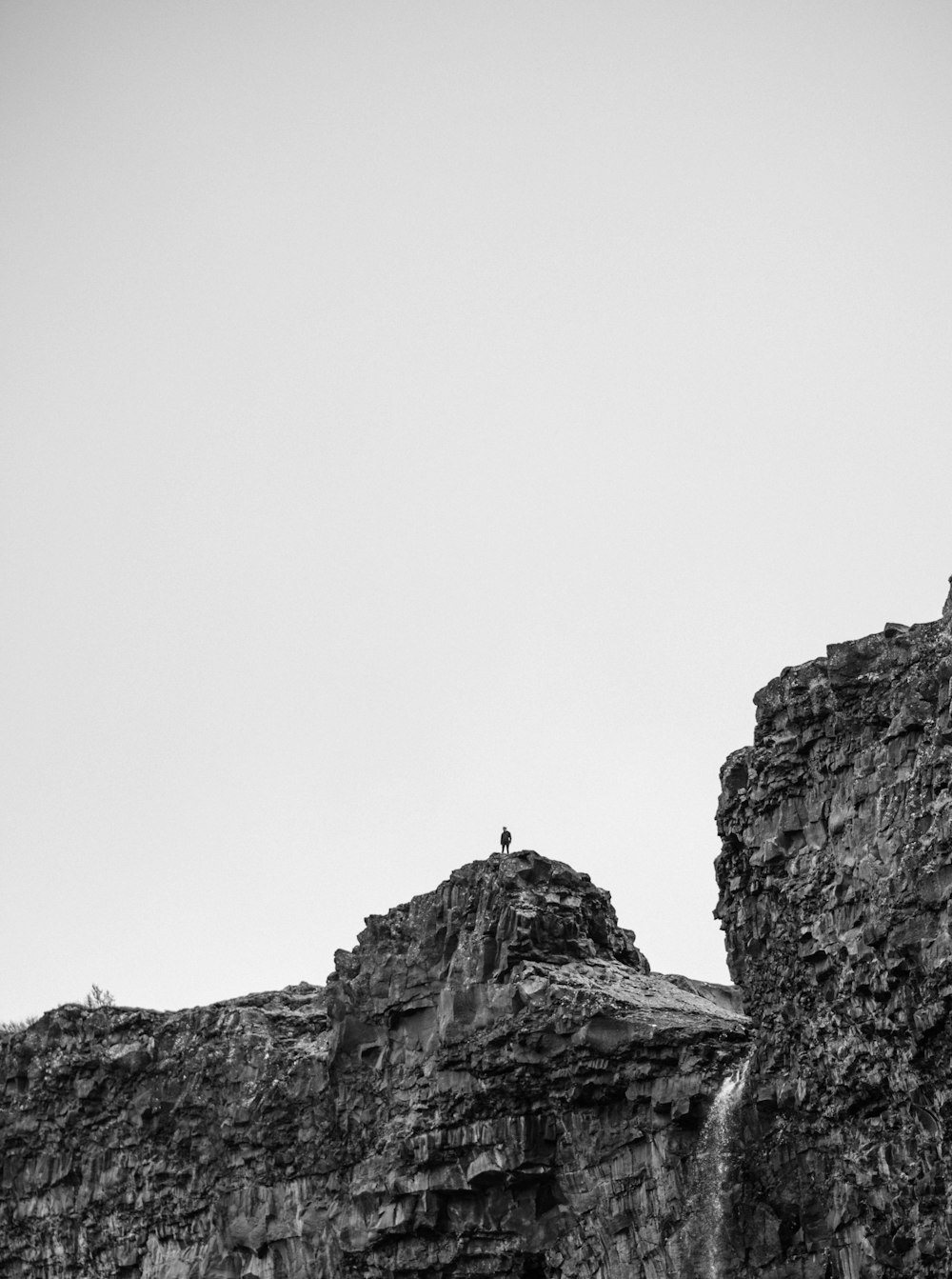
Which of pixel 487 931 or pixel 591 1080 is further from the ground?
pixel 487 931

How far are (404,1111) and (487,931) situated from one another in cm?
1073

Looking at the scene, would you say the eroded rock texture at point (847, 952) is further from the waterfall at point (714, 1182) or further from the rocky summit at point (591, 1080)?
the waterfall at point (714, 1182)

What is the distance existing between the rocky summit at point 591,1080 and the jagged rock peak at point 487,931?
18 cm

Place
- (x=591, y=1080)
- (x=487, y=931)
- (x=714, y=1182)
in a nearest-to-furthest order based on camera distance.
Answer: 1. (x=714, y=1182)
2. (x=591, y=1080)
3. (x=487, y=931)

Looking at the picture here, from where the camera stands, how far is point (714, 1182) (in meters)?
81.9

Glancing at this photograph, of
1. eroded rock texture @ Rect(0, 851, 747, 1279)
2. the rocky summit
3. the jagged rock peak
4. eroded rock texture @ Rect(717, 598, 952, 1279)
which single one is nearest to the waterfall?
the rocky summit

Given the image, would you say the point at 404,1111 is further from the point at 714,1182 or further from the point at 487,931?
the point at 714,1182

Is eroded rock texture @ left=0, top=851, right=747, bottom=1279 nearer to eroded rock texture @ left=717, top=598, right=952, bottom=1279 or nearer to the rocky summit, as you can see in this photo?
the rocky summit

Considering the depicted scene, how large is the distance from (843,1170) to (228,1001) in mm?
46281

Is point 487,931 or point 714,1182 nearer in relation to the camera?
point 714,1182

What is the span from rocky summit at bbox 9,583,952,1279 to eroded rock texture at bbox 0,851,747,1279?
0.53 ft

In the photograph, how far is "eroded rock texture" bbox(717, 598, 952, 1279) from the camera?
7138 cm

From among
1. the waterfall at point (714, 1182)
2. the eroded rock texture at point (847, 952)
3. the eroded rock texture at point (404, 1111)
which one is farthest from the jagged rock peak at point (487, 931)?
the waterfall at point (714, 1182)

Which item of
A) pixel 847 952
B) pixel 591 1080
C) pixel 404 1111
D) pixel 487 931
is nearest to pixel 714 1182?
pixel 591 1080
